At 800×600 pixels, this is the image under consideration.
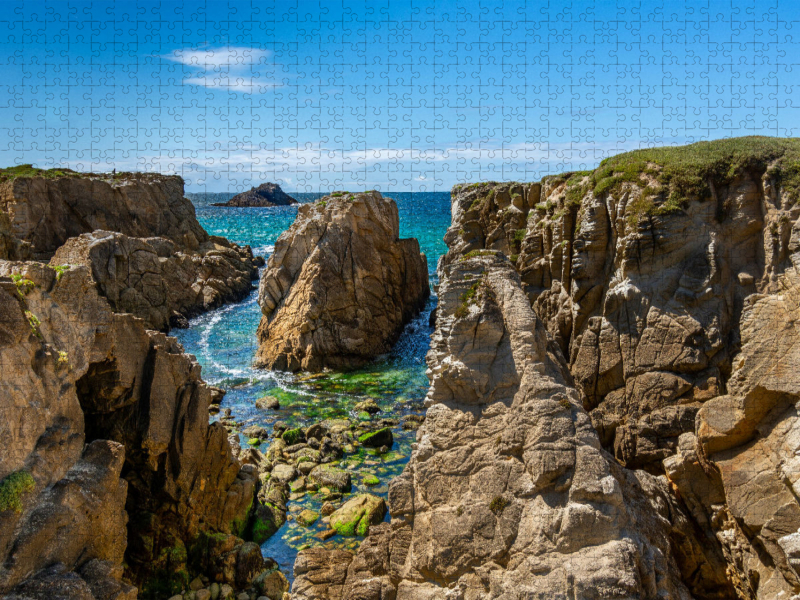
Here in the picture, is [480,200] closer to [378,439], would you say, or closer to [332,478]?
[378,439]

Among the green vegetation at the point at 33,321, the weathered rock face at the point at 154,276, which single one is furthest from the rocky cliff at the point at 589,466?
the weathered rock face at the point at 154,276

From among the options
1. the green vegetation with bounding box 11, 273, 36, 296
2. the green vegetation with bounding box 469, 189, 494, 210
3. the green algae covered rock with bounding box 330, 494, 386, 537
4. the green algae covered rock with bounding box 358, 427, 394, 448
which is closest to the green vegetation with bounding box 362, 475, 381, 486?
the green algae covered rock with bounding box 330, 494, 386, 537

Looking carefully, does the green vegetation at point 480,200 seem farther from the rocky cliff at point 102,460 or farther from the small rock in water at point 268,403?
the rocky cliff at point 102,460

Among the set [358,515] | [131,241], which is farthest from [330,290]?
[358,515]

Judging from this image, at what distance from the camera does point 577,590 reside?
439 inches

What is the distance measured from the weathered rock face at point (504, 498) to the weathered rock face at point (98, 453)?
531 centimetres

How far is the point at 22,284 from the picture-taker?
49.2ft

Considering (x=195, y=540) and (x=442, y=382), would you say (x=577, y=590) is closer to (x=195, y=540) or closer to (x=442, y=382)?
(x=442, y=382)

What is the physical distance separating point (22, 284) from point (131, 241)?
141 feet

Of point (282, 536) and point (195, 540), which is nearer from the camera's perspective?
point (195, 540)

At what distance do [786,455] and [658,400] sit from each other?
12.8 meters

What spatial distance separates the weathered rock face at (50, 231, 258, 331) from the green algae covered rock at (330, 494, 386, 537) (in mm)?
24259

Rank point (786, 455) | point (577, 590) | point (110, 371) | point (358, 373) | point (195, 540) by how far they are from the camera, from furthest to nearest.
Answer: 1. point (358, 373)
2. point (195, 540)
3. point (110, 371)
4. point (786, 455)
5. point (577, 590)

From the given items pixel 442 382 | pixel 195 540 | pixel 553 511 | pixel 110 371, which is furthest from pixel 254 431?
pixel 553 511
